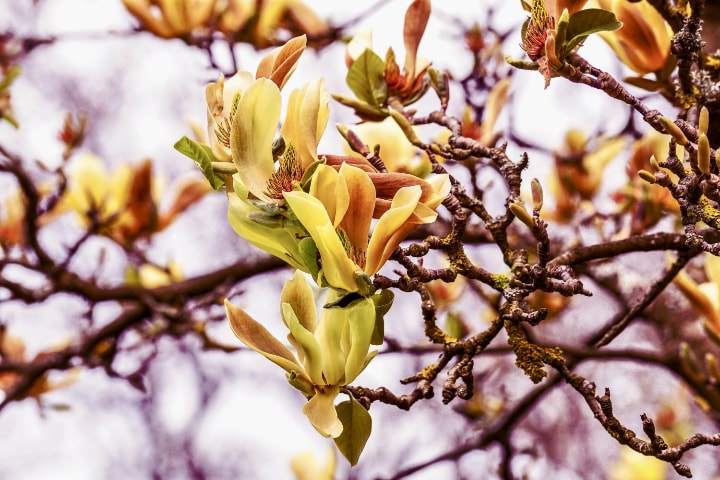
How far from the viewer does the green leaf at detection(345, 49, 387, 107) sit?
0.71m

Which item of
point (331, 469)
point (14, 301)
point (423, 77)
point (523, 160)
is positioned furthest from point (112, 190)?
point (523, 160)

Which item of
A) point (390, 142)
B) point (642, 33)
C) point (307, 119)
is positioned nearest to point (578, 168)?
point (390, 142)

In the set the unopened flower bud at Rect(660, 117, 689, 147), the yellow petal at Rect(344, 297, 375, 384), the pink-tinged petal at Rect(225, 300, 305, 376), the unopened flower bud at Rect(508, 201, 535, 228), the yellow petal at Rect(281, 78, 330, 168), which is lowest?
the pink-tinged petal at Rect(225, 300, 305, 376)

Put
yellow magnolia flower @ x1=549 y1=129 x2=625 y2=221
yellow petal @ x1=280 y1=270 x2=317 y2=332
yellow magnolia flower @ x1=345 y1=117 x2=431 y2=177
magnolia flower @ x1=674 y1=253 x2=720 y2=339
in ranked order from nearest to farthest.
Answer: yellow petal @ x1=280 y1=270 x2=317 y2=332, magnolia flower @ x1=674 y1=253 x2=720 y2=339, yellow magnolia flower @ x1=345 y1=117 x2=431 y2=177, yellow magnolia flower @ x1=549 y1=129 x2=625 y2=221

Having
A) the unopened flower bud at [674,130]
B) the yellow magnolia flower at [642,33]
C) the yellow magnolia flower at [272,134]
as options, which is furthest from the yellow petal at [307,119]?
the yellow magnolia flower at [642,33]

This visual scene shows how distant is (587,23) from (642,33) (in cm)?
23

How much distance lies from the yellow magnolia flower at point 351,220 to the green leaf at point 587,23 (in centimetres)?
15

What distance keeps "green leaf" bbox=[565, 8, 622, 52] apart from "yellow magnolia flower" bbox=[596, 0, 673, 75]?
0.65 feet

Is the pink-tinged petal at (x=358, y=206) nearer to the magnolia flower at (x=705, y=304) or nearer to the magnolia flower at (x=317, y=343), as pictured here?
the magnolia flower at (x=317, y=343)

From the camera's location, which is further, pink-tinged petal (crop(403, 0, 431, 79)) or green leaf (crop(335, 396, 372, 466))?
pink-tinged petal (crop(403, 0, 431, 79))

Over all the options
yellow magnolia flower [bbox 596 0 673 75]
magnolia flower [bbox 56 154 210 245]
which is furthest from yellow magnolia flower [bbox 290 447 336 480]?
yellow magnolia flower [bbox 596 0 673 75]

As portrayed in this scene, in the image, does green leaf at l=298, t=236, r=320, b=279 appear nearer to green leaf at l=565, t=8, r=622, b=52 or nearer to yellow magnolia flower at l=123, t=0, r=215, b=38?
green leaf at l=565, t=8, r=622, b=52

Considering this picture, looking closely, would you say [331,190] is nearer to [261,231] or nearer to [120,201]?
[261,231]

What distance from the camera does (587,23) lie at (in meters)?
0.52
